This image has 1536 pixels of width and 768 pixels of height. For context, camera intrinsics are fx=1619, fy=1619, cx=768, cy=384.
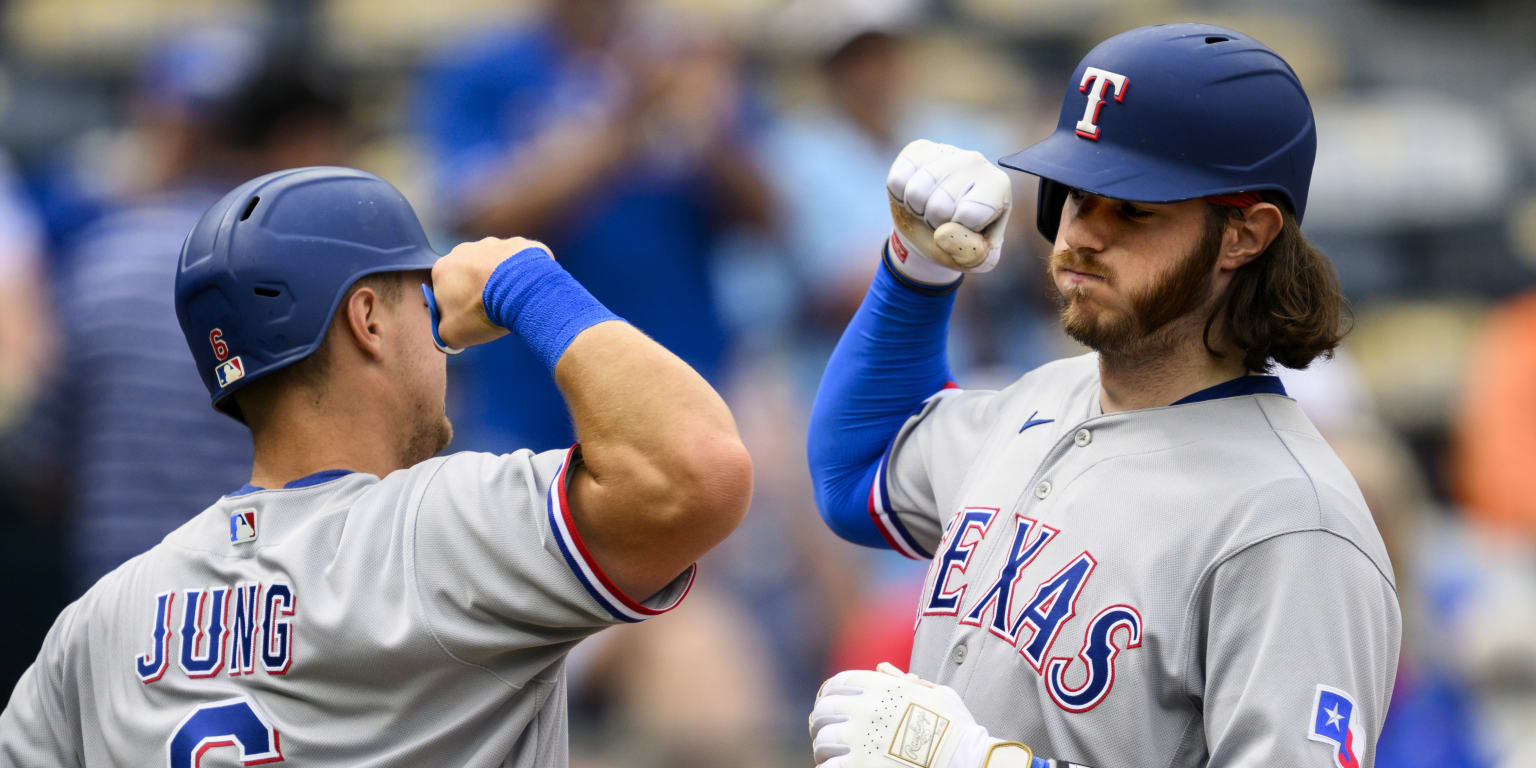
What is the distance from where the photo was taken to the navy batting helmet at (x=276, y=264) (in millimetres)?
2402

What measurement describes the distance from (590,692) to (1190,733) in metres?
2.63

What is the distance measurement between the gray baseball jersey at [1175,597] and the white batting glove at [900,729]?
113 mm

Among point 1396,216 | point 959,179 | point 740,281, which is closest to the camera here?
point 959,179

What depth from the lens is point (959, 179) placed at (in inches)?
100

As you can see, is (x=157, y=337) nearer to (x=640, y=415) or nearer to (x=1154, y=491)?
(x=640, y=415)

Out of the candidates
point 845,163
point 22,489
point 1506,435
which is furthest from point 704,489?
point 1506,435

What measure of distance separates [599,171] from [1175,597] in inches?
107

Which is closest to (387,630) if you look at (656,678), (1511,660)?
(656,678)

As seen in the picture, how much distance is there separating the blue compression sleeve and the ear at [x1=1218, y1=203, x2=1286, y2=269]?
548 millimetres

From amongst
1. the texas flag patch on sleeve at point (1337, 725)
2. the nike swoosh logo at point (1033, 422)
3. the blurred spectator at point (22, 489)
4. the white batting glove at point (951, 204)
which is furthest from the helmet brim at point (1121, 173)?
the blurred spectator at point (22, 489)

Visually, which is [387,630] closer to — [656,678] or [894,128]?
[656,678]

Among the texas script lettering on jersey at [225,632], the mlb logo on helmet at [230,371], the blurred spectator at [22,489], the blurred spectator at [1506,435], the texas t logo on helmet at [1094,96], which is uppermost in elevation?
the texas t logo on helmet at [1094,96]

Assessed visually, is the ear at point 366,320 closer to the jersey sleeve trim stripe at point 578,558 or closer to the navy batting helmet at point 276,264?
the navy batting helmet at point 276,264

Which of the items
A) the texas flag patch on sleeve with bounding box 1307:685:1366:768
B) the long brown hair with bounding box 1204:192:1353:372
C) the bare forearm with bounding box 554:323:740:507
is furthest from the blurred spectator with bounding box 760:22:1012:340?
the texas flag patch on sleeve with bounding box 1307:685:1366:768
